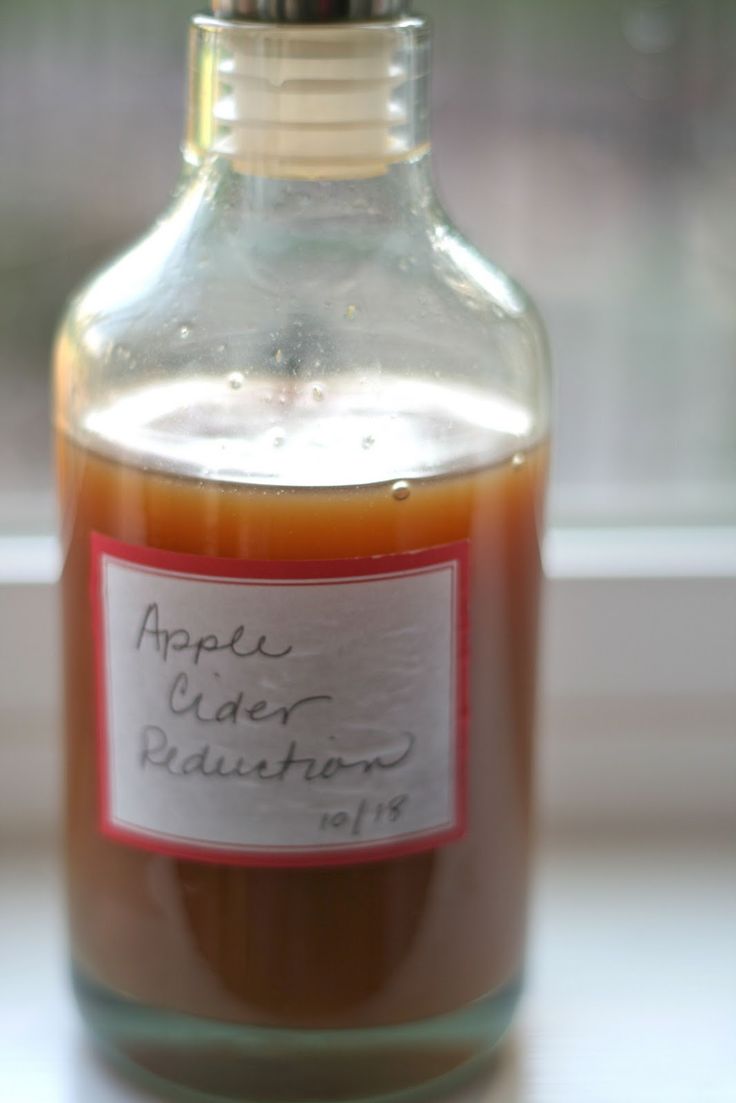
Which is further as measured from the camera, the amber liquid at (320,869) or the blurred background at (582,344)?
the blurred background at (582,344)

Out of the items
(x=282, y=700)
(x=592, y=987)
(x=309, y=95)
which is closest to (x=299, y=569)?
(x=282, y=700)

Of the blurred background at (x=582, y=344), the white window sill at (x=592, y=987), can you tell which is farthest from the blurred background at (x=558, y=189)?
the white window sill at (x=592, y=987)

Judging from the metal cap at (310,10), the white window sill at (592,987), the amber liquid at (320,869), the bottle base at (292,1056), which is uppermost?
the metal cap at (310,10)

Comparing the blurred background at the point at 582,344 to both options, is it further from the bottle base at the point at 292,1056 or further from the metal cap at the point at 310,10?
the metal cap at the point at 310,10

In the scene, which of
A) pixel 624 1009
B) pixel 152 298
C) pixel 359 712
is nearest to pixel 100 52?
pixel 152 298

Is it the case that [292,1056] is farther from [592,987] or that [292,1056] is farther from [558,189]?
[558,189]

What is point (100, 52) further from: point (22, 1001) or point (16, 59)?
point (22, 1001)

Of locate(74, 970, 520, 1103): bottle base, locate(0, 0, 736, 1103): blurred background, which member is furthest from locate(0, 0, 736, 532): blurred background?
locate(74, 970, 520, 1103): bottle base
